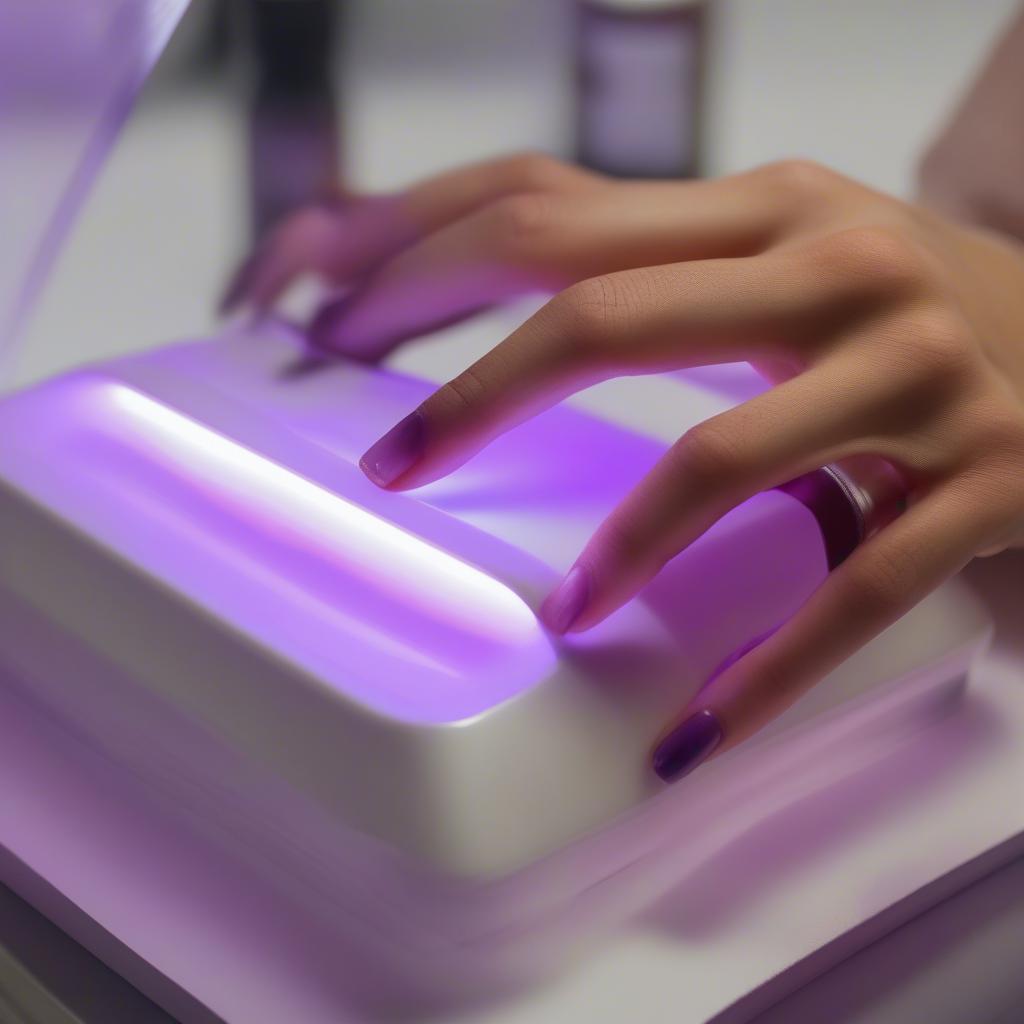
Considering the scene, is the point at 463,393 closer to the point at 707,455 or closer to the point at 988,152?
the point at 707,455

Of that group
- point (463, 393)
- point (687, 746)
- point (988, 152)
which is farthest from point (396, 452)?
point (988, 152)

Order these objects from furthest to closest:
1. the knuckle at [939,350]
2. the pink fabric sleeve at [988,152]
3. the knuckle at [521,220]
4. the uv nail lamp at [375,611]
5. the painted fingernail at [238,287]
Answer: the pink fabric sleeve at [988,152], the painted fingernail at [238,287], the knuckle at [521,220], the knuckle at [939,350], the uv nail lamp at [375,611]

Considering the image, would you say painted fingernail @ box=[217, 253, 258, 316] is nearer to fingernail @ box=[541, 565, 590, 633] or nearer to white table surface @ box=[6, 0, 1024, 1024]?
white table surface @ box=[6, 0, 1024, 1024]

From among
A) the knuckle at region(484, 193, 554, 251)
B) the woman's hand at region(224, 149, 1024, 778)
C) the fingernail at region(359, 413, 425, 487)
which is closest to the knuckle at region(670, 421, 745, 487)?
the woman's hand at region(224, 149, 1024, 778)

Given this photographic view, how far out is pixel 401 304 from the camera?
0.74m

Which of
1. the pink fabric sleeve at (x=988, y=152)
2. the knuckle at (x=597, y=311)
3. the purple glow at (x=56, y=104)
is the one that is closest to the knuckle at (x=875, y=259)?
the knuckle at (x=597, y=311)

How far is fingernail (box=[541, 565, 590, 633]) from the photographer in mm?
472

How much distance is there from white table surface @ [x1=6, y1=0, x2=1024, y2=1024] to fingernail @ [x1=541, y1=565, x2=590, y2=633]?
0.40 feet

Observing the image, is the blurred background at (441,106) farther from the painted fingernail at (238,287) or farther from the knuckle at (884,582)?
the knuckle at (884,582)

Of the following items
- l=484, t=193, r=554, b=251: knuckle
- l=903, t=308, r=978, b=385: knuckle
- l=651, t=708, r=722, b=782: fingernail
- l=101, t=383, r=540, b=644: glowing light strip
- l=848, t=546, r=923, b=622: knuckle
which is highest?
l=484, t=193, r=554, b=251: knuckle

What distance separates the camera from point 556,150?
136 cm

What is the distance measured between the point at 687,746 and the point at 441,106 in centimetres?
98

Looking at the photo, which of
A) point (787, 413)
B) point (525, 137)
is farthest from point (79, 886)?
point (525, 137)

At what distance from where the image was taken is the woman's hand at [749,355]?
50cm
